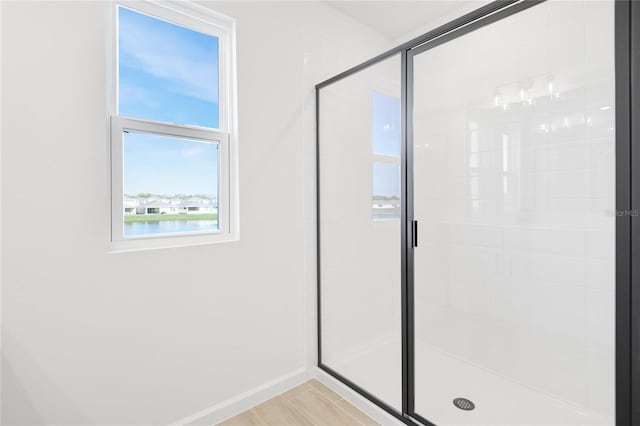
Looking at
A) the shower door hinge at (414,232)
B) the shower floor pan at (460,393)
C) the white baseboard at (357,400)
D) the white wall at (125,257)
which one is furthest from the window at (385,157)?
the white baseboard at (357,400)

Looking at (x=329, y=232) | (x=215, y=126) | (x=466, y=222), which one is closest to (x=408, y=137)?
(x=466, y=222)

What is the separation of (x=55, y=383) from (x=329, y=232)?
1547 millimetres

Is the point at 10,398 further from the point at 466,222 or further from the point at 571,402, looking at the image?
the point at 571,402

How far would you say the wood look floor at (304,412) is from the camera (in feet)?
5.89

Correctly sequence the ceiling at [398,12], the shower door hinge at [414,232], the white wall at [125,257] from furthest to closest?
1. the ceiling at [398,12]
2. the shower door hinge at [414,232]
3. the white wall at [125,257]

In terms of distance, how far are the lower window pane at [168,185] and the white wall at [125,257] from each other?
0.14 m

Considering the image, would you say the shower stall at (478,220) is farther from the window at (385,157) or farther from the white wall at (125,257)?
the white wall at (125,257)

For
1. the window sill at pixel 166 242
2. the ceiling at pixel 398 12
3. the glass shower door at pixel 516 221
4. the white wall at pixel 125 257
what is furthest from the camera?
the ceiling at pixel 398 12

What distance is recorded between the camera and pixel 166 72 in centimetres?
175

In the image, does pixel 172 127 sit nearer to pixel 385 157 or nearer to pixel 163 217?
pixel 163 217

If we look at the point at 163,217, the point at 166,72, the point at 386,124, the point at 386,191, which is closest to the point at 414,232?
the point at 386,191

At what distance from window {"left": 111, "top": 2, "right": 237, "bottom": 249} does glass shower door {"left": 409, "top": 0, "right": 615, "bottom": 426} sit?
109 centimetres

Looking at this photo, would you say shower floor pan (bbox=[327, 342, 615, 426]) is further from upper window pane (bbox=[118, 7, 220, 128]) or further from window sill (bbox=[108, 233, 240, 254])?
upper window pane (bbox=[118, 7, 220, 128])

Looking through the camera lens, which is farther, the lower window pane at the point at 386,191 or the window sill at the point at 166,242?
the lower window pane at the point at 386,191
